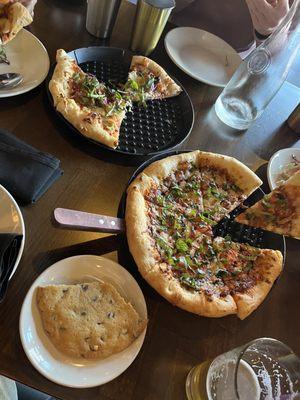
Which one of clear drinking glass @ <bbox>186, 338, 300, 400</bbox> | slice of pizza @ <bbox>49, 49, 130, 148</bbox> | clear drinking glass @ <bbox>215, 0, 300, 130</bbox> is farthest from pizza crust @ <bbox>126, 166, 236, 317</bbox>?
clear drinking glass @ <bbox>215, 0, 300, 130</bbox>

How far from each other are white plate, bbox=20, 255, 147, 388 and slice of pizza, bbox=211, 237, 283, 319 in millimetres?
296

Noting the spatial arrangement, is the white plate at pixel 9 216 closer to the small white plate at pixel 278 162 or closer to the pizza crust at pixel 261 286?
the pizza crust at pixel 261 286

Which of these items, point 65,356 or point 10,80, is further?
point 10,80

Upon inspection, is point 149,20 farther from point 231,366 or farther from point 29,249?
point 231,366

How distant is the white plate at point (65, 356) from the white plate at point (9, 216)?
12cm

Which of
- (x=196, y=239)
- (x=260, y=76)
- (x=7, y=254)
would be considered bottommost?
(x=196, y=239)

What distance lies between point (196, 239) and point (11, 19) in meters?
0.87

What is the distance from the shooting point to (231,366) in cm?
82

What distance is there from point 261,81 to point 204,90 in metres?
0.24

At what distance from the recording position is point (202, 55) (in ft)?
5.54

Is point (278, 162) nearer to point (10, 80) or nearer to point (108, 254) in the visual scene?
point (108, 254)

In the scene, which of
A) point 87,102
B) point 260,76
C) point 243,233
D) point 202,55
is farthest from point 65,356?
point 202,55

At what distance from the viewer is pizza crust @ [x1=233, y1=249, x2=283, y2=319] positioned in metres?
1.02

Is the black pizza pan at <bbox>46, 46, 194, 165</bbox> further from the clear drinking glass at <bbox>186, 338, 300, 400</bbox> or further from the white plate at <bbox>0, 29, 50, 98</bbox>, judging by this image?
the clear drinking glass at <bbox>186, 338, 300, 400</bbox>
